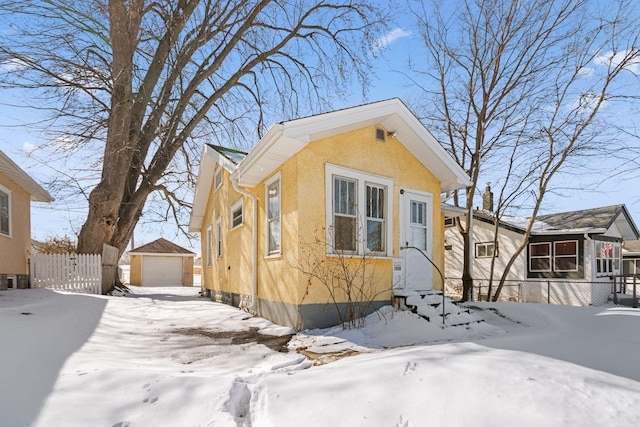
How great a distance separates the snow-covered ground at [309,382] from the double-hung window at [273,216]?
2134 millimetres

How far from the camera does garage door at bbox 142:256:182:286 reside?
22453mm

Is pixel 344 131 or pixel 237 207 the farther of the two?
pixel 237 207

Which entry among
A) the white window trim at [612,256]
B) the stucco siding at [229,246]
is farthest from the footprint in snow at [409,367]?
the white window trim at [612,256]

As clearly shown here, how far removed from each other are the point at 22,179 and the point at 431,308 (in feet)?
41.3

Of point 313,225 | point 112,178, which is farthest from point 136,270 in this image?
point 313,225

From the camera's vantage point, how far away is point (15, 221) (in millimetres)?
11180

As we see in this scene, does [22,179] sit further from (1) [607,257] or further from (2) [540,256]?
(1) [607,257]

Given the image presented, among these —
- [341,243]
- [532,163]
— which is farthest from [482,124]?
[341,243]

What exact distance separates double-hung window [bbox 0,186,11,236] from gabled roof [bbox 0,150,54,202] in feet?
1.58

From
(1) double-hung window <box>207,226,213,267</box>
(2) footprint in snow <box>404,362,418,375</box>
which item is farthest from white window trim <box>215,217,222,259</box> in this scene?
(2) footprint in snow <box>404,362,418,375</box>

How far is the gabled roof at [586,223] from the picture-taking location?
15.3 metres

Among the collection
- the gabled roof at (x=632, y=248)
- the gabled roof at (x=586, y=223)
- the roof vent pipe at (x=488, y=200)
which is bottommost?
the gabled roof at (x=632, y=248)

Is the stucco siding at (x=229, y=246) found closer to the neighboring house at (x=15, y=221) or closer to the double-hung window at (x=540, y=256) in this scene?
the neighboring house at (x=15, y=221)

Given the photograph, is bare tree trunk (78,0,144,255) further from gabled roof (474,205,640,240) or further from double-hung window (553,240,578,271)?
double-hung window (553,240,578,271)
